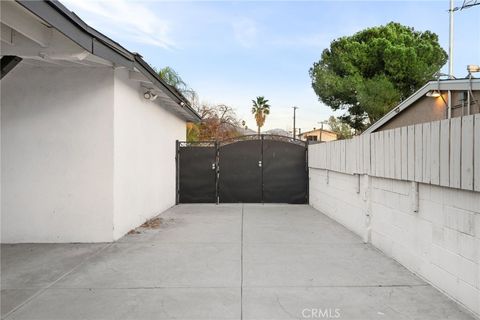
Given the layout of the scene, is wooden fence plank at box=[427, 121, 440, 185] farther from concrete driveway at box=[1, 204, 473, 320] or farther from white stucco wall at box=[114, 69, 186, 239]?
white stucco wall at box=[114, 69, 186, 239]

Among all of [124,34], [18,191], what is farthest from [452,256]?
[124,34]

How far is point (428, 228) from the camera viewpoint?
4039 millimetres

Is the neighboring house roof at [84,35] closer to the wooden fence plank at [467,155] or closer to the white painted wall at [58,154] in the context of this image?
the white painted wall at [58,154]

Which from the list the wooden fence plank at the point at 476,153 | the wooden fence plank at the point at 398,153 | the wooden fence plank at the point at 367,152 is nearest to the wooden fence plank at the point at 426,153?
the wooden fence plank at the point at 398,153

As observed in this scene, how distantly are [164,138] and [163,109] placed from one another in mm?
756

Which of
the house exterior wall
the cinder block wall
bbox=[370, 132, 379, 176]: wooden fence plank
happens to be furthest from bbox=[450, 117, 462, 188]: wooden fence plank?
the house exterior wall

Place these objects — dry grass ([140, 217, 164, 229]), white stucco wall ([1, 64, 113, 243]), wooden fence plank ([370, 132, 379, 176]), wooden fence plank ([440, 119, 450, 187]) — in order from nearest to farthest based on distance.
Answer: wooden fence plank ([440, 119, 450, 187]) → wooden fence plank ([370, 132, 379, 176]) → white stucco wall ([1, 64, 113, 243]) → dry grass ([140, 217, 164, 229])

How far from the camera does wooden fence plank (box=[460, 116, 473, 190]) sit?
3.16m

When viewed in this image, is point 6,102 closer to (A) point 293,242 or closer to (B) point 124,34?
(A) point 293,242

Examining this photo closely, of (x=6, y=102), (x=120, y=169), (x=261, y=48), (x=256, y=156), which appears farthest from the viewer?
(x=261, y=48)

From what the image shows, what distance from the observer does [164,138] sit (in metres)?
9.95

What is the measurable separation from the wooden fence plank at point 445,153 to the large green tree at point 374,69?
15036mm

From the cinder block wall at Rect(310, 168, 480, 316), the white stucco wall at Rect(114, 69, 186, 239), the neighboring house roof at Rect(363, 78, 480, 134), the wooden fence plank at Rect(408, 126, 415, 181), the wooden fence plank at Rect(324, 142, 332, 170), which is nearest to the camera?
the cinder block wall at Rect(310, 168, 480, 316)

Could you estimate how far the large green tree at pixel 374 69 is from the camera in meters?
17.9
